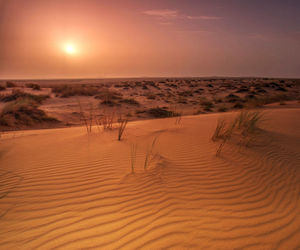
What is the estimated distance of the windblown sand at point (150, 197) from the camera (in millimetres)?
1788

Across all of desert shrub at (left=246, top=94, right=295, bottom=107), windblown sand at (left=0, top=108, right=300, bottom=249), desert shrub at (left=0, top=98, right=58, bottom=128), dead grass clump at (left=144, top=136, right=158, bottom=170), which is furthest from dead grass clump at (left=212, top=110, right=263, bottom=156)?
desert shrub at (left=0, top=98, right=58, bottom=128)

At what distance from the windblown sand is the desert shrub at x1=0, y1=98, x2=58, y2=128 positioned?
3.82m

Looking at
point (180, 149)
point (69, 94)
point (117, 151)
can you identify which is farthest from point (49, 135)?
point (69, 94)

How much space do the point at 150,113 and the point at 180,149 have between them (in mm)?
6792

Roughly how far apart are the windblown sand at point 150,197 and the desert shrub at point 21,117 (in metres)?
3.82

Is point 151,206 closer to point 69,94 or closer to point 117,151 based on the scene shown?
point 117,151

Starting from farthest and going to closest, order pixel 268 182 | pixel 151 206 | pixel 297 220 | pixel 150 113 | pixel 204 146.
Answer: pixel 150 113 → pixel 204 146 → pixel 268 182 → pixel 151 206 → pixel 297 220

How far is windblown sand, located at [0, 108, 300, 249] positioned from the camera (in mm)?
1788

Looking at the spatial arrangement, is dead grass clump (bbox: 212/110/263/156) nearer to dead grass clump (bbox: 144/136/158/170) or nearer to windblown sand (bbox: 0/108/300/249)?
windblown sand (bbox: 0/108/300/249)

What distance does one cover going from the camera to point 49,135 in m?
5.43

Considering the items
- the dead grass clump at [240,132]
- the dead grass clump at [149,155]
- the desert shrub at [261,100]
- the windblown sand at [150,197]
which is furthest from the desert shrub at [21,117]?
the desert shrub at [261,100]

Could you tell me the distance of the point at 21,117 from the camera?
8125mm

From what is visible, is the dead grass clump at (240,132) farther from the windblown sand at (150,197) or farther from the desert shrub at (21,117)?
the desert shrub at (21,117)

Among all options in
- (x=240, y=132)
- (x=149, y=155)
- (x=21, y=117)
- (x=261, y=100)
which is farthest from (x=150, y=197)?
(x=261, y=100)
